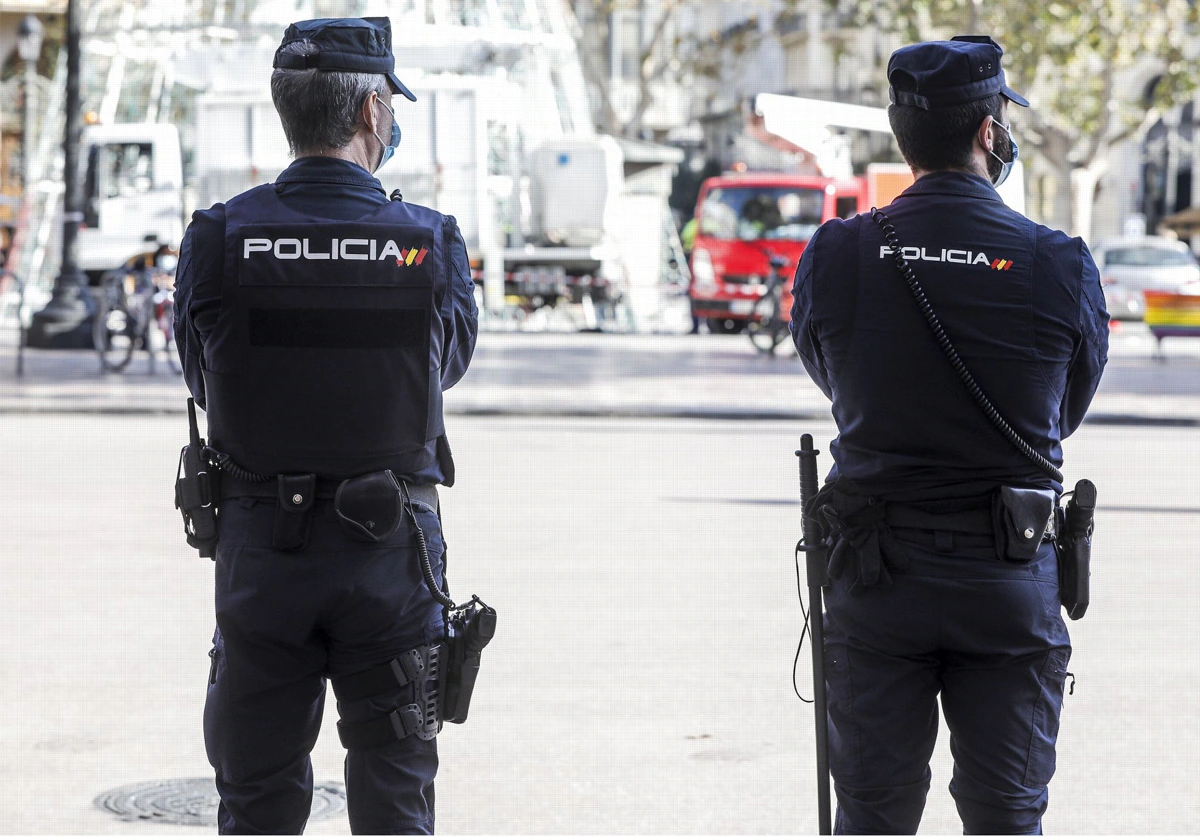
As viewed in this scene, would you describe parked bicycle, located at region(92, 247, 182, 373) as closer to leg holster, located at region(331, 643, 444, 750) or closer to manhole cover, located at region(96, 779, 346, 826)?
manhole cover, located at region(96, 779, 346, 826)

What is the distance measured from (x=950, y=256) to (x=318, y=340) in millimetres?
1174

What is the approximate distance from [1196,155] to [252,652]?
55078 mm

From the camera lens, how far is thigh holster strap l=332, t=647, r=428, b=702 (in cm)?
337

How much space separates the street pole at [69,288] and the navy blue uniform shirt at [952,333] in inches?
807

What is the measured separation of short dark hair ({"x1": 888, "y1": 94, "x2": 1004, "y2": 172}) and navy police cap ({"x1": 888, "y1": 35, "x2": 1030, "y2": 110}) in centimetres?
2

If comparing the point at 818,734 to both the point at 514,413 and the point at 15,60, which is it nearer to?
the point at 514,413

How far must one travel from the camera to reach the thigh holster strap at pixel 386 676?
3.37 m

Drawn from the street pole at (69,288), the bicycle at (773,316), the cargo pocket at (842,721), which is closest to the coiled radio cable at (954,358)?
the cargo pocket at (842,721)

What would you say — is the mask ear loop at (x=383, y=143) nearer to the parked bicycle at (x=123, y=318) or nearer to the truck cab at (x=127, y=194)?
the parked bicycle at (x=123, y=318)

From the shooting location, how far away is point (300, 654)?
3.39 m

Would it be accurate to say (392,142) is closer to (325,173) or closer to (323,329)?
(325,173)

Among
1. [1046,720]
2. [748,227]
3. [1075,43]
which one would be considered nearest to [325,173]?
[1046,720]

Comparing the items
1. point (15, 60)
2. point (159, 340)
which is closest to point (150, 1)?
point (159, 340)

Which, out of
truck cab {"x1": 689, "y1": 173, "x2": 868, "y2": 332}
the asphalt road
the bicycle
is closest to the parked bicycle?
the asphalt road
